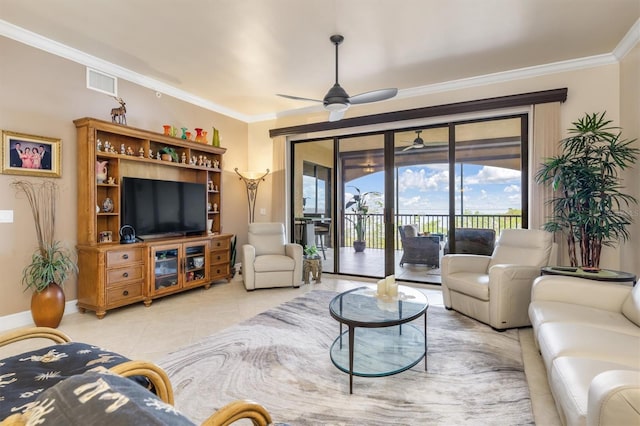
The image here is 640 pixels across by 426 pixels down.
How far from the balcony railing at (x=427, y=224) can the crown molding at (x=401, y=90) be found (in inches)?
71.0

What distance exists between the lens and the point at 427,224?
192 inches

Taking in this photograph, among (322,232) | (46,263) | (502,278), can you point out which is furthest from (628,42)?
(46,263)

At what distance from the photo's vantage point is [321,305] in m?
3.75

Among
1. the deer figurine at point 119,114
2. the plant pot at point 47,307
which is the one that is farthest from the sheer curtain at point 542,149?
the plant pot at point 47,307

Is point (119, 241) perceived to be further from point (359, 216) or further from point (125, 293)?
point (359, 216)

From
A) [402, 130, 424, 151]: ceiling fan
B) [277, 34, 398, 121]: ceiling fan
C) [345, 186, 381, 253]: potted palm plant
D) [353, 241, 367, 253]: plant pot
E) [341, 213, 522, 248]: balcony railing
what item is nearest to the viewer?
[277, 34, 398, 121]: ceiling fan

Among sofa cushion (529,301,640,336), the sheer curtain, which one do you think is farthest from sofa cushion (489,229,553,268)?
sofa cushion (529,301,640,336)

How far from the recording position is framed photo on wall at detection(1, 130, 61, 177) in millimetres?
3084

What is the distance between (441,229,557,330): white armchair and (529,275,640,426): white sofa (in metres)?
0.49

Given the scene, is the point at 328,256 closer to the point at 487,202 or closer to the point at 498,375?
the point at 487,202

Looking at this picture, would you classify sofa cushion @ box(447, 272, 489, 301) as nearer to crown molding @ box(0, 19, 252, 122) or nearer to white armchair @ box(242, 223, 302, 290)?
white armchair @ box(242, 223, 302, 290)

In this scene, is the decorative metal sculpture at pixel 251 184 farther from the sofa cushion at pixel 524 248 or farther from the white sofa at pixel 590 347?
the white sofa at pixel 590 347

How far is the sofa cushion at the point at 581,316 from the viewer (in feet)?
6.16

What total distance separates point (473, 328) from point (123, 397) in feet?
10.1
